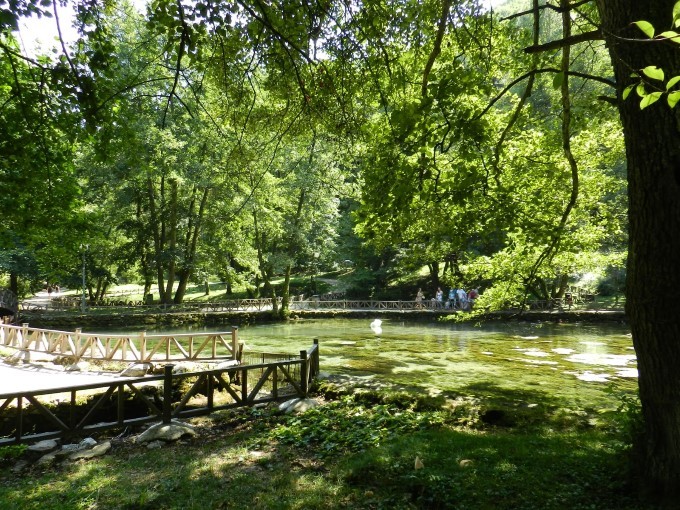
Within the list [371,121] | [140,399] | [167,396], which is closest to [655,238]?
[371,121]

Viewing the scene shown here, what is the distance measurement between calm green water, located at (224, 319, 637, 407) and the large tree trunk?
386 centimetres

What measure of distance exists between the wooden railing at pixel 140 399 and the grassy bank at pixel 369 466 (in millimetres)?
577

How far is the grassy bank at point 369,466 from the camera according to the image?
15.6 ft

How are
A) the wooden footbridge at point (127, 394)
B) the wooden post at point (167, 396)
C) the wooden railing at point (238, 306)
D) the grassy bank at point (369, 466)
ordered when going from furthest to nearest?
the wooden railing at point (238, 306)
the wooden post at point (167, 396)
the wooden footbridge at point (127, 394)
the grassy bank at point (369, 466)

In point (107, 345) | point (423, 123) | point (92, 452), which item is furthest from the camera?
point (107, 345)

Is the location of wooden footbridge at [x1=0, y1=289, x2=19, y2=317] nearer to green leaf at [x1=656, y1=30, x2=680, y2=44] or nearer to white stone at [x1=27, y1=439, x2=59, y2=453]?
white stone at [x1=27, y1=439, x2=59, y2=453]

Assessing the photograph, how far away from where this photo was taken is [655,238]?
12.5ft

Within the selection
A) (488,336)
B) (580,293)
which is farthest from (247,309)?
(580,293)

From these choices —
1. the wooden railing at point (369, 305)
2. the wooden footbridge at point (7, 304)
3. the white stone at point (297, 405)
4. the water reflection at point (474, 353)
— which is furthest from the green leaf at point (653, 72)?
the wooden railing at point (369, 305)

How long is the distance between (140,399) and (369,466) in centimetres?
640

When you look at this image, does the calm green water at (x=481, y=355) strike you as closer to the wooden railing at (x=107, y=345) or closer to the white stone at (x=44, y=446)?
the wooden railing at (x=107, y=345)

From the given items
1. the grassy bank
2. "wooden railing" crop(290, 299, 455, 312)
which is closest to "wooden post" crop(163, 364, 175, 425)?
the grassy bank

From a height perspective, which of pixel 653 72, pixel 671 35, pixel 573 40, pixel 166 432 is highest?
pixel 573 40

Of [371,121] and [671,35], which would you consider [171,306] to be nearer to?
[371,121]
